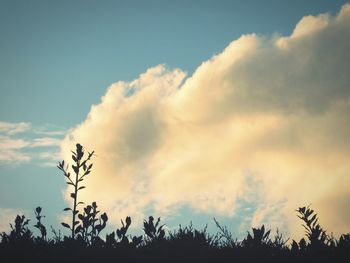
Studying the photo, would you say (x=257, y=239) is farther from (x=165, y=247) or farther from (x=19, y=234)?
(x=19, y=234)

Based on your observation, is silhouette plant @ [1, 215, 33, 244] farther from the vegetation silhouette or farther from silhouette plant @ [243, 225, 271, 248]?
silhouette plant @ [243, 225, 271, 248]

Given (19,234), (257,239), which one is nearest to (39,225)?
(19,234)

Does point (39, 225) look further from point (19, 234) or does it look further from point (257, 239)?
point (257, 239)

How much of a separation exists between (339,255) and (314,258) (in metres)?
0.66

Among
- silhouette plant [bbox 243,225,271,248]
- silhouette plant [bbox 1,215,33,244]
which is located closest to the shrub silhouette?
silhouette plant [bbox 1,215,33,244]

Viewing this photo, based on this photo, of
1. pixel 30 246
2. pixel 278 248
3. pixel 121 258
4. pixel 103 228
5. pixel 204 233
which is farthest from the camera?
pixel 103 228

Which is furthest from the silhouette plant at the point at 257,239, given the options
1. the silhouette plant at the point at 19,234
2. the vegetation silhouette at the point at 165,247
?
the silhouette plant at the point at 19,234

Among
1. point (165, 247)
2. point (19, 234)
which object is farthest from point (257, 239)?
point (19, 234)

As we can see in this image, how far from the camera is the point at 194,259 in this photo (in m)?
6.81

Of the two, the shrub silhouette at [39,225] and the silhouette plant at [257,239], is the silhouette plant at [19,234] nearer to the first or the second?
the shrub silhouette at [39,225]

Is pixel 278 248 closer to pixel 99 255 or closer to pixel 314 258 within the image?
pixel 314 258

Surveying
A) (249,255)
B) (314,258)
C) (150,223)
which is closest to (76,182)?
(150,223)

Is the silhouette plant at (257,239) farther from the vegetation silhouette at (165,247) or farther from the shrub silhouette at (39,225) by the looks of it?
the shrub silhouette at (39,225)

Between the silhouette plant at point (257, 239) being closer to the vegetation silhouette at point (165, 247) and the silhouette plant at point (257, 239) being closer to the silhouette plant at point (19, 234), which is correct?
the vegetation silhouette at point (165, 247)
